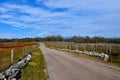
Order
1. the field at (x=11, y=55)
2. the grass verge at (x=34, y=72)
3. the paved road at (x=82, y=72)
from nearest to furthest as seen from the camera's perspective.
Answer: the grass verge at (x=34, y=72) → the paved road at (x=82, y=72) → the field at (x=11, y=55)

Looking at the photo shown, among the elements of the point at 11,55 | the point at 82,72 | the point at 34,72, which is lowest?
the point at 82,72

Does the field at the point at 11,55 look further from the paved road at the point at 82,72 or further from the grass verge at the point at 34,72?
the paved road at the point at 82,72

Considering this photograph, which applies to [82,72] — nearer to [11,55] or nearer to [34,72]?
[34,72]

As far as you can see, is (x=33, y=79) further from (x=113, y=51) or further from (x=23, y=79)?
(x=113, y=51)

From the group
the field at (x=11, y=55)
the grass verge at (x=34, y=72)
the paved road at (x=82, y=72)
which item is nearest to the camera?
the grass verge at (x=34, y=72)

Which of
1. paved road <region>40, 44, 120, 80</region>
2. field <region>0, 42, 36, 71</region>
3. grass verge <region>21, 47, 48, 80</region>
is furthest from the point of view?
field <region>0, 42, 36, 71</region>

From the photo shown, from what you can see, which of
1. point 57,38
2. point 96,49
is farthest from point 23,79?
point 57,38

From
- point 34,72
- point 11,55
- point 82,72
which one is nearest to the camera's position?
point 34,72

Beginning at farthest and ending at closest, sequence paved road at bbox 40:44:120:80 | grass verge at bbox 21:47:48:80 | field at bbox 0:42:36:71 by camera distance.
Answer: field at bbox 0:42:36:71 < paved road at bbox 40:44:120:80 < grass verge at bbox 21:47:48:80

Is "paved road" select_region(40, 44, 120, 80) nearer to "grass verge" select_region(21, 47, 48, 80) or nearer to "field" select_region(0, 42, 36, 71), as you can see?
"grass verge" select_region(21, 47, 48, 80)

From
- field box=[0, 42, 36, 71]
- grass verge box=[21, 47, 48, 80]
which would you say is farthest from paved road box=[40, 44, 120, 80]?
field box=[0, 42, 36, 71]

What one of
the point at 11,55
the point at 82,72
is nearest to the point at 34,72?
the point at 11,55

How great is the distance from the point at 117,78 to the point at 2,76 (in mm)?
7611

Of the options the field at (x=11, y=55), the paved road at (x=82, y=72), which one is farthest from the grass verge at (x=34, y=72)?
the field at (x=11, y=55)
